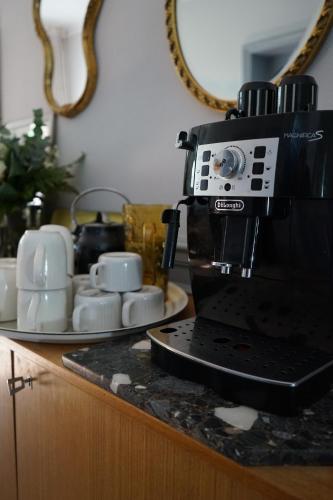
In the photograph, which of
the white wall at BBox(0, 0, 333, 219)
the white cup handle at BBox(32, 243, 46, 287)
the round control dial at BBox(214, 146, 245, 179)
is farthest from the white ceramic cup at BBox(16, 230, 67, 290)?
the white wall at BBox(0, 0, 333, 219)

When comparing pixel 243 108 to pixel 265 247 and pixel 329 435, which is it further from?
pixel 329 435

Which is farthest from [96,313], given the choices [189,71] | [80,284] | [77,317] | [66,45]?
[66,45]

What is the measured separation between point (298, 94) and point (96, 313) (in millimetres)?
443

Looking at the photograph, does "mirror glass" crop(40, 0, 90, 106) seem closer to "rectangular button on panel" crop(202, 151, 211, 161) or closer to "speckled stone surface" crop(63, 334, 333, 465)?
"rectangular button on panel" crop(202, 151, 211, 161)

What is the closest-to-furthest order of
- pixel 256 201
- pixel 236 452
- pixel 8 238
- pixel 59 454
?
1. pixel 236 452
2. pixel 256 201
3. pixel 59 454
4. pixel 8 238

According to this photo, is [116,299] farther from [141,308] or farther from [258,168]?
[258,168]

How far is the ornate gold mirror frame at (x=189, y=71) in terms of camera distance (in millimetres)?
775

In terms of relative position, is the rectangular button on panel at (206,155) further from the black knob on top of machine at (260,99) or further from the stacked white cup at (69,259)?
the stacked white cup at (69,259)

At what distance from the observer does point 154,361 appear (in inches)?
22.4

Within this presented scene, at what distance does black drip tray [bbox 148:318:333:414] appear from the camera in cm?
45

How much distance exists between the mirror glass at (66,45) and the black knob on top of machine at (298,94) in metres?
0.96

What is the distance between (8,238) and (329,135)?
1119 mm

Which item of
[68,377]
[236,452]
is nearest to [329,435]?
[236,452]

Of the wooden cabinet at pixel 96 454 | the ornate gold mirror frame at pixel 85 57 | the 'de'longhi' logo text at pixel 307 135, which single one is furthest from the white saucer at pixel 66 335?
the ornate gold mirror frame at pixel 85 57
